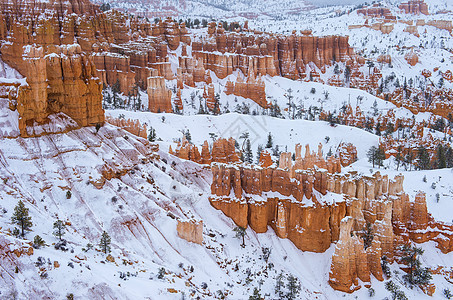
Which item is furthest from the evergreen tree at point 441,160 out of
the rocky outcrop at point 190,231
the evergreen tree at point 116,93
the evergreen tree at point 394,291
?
the evergreen tree at point 116,93

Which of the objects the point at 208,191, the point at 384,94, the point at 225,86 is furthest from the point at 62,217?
the point at 384,94

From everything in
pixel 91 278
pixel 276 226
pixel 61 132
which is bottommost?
pixel 276 226

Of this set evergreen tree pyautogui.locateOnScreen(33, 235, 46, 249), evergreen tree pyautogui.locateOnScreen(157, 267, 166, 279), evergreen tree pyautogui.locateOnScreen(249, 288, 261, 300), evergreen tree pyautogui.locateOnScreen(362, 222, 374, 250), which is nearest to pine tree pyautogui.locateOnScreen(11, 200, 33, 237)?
evergreen tree pyautogui.locateOnScreen(33, 235, 46, 249)

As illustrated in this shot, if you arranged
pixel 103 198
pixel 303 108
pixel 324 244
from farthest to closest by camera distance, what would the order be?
1. pixel 303 108
2. pixel 324 244
3. pixel 103 198

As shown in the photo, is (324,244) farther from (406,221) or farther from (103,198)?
(103,198)

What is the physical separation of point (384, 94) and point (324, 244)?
9401 cm

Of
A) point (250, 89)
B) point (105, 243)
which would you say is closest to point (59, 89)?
point (105, 243)

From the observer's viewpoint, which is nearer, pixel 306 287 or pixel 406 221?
pixel 306 287

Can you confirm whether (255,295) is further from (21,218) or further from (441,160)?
(441,160)

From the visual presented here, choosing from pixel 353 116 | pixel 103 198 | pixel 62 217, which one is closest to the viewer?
pixel 62 217

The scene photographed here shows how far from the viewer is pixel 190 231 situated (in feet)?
133

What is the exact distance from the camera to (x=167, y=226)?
41.4 meters

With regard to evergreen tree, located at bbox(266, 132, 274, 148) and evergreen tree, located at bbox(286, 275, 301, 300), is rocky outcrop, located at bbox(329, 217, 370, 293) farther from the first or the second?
evergreen tree, located at bbox(266, 132, 274, 148)

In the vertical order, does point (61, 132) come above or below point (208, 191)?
above
